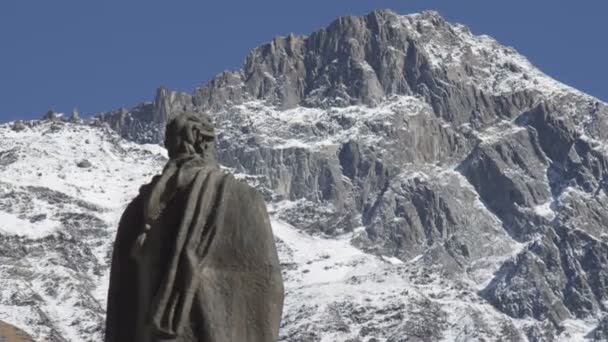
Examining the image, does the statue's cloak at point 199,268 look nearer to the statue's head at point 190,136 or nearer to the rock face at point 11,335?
the statue's head at point 190,136

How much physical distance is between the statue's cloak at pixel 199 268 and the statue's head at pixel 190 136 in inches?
8.2

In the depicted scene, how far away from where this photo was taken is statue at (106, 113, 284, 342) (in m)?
13.3

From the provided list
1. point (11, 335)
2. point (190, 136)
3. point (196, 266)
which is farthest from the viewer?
point (11, 335)

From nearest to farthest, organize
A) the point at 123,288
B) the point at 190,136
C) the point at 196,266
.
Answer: the point at 196,266
the point at 123,288
the point at 190,136

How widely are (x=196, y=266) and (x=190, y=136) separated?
3.28 feet

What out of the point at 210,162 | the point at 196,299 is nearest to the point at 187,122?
the point at 210,162

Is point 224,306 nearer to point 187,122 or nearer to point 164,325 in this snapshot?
point 164,325

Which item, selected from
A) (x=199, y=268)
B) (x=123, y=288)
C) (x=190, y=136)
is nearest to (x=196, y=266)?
(x=199, y=268)

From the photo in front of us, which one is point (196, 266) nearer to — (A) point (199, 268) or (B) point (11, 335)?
(A) point (199, 268)

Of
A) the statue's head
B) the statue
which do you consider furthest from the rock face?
the statue

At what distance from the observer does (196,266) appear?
43.7ft

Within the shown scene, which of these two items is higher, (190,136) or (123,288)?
(190,136)

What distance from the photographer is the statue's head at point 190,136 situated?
14.0 metres

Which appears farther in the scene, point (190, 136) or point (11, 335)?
point (11, 335)
